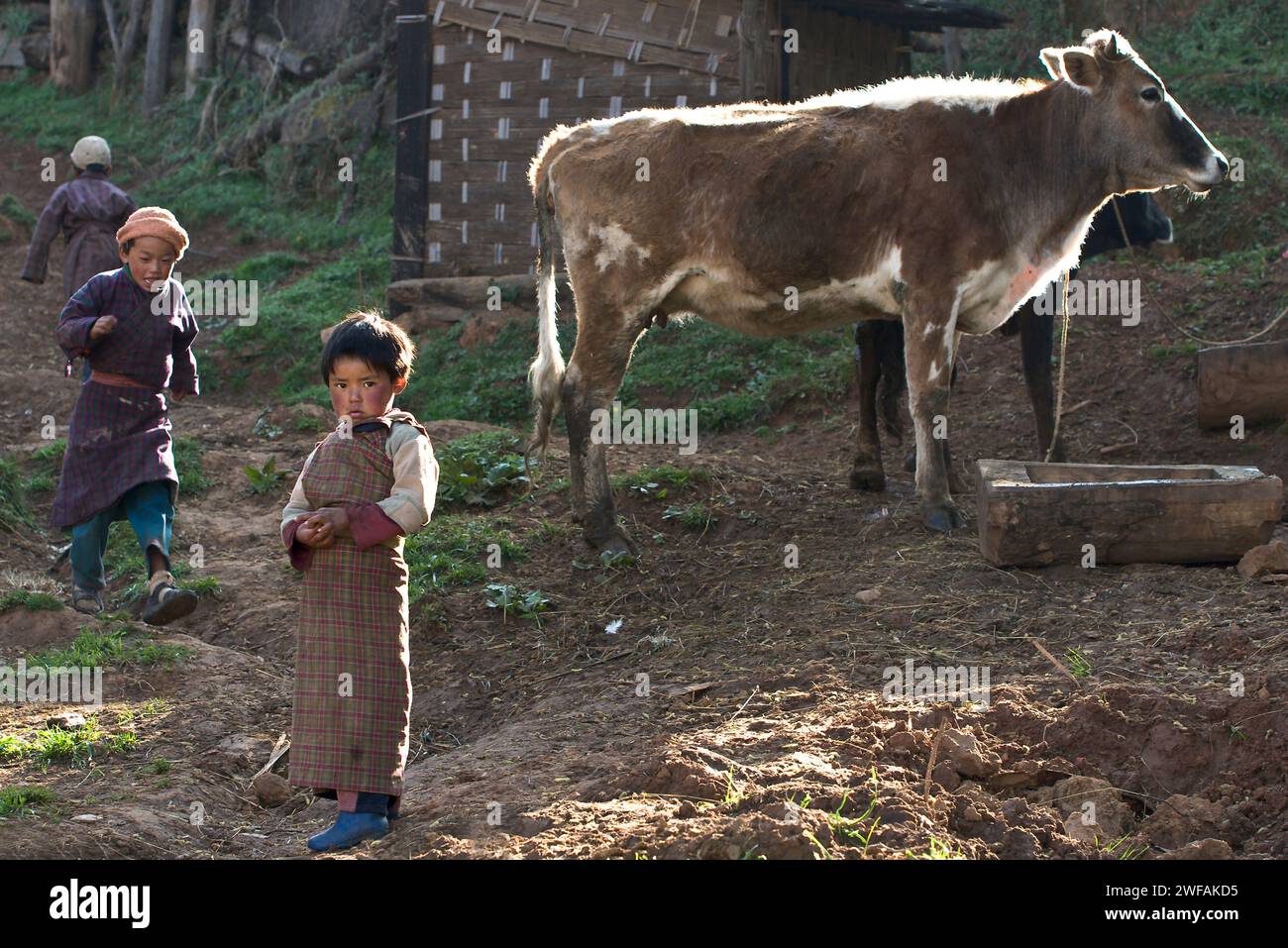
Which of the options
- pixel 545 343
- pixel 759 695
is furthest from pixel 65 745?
pixel 545 343

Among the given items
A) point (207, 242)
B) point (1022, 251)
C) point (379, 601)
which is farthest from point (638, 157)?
point (207, 242)

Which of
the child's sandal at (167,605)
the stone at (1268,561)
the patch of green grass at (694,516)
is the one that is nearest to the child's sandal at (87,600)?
the child's sandal at (167,605)

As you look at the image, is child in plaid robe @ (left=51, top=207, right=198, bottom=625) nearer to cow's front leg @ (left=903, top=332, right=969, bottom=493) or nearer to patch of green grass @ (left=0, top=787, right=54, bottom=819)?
patch of green grass @ (left=0, top=787, right=54, bottom=819)

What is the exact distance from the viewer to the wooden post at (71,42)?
19938 mm

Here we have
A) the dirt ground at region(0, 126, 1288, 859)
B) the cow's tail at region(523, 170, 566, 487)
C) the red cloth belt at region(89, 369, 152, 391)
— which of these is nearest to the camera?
the dirt ground at region(0, 126, 1288, 859)

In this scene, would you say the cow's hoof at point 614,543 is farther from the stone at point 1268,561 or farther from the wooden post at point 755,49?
the wooden post at point 755,49

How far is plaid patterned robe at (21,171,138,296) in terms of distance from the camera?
870 cm

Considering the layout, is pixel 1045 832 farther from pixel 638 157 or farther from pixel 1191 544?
pixel 638 157

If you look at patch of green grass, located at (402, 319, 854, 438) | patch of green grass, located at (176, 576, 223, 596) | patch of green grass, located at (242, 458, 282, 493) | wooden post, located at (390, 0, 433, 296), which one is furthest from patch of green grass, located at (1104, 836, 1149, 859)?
wooden post, located at (390, 0, 433, 296)

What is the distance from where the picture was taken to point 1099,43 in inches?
282

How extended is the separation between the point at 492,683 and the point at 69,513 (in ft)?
6.73

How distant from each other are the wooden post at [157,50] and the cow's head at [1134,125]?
15585 mm

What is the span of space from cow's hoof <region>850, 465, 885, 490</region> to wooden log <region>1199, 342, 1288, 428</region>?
192 cm

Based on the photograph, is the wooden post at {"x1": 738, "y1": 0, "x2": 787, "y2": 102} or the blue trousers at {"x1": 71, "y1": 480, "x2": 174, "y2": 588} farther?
the wooden post at {"x1": 738, "y1": 0, "x2": 787, "y2": 102}
